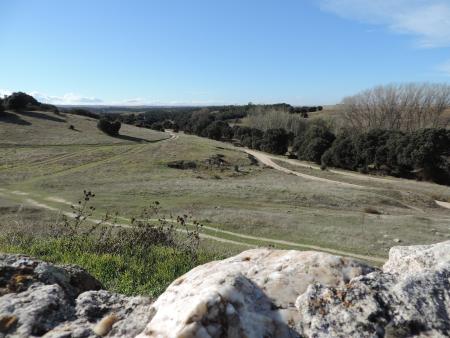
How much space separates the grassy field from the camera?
27844 mm

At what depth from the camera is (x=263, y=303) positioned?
8.60ft

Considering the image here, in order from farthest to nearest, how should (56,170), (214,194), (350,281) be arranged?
1. (56,170)
2. (214,194)
3. (350,281)

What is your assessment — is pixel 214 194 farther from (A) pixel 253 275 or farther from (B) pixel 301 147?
(B) pixel 301 147

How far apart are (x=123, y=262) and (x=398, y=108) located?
121958 mm

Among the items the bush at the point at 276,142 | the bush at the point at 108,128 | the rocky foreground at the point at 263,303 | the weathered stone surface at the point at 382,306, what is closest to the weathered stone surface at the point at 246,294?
the rocky foreground at the point at 263,303

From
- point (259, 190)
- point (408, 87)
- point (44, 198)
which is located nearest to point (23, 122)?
point (44, 198)

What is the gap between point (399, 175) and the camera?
74.2 m

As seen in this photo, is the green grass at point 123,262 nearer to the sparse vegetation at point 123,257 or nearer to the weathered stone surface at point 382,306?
the sparse vegetation at point 123,257

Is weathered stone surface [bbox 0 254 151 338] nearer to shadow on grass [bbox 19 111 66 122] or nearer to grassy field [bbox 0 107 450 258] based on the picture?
grassy field [bbox 0 107 450 258]

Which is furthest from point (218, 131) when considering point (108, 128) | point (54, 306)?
point (54, 306)

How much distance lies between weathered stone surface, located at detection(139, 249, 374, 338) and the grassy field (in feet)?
52.2

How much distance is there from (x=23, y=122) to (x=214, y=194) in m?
58.5

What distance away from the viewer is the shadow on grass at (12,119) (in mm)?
81812

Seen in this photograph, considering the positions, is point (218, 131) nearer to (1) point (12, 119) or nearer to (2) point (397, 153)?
(1) point (12, 119)
